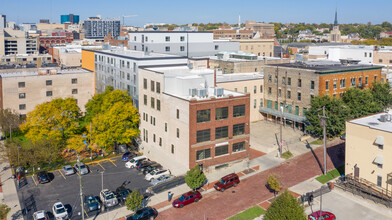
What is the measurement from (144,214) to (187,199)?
20.1 ft

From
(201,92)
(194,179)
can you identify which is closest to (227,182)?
(194,179)

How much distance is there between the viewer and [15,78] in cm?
8725

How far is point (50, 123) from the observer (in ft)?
224

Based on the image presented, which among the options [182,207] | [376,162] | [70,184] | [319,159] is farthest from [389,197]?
[70,184]

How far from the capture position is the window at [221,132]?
57531mm

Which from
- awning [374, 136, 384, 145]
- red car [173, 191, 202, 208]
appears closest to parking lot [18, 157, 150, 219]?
red car [173, 191, 202, 208]

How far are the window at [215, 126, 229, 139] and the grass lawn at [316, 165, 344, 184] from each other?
15.0m

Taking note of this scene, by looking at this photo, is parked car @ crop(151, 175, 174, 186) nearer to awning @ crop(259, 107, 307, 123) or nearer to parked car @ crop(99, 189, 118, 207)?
parked car @ crop(99, 189, 118, 207)

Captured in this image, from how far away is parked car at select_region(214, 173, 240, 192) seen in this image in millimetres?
51156

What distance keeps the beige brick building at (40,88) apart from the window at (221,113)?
51.8m

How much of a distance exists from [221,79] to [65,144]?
33.9 metres

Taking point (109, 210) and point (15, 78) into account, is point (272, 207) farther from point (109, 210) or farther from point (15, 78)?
point (15, 78)

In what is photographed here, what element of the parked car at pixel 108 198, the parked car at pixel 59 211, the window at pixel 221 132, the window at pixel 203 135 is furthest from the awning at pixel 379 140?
the parked car at pixel 59 211

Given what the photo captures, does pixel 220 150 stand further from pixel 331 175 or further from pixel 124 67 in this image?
pixel 124 67
